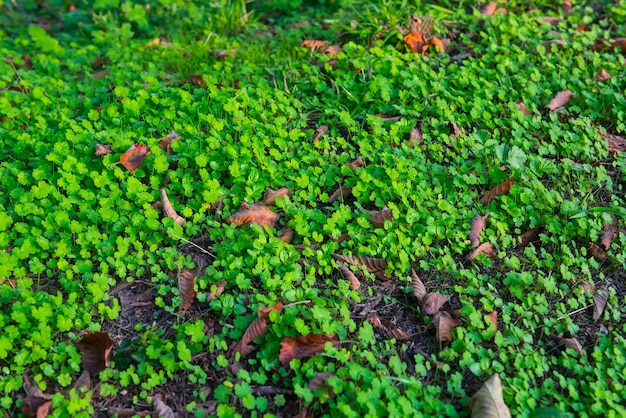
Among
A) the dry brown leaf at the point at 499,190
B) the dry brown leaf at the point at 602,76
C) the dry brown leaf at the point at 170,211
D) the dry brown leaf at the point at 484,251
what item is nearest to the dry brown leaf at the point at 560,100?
the dry brown leaf at the point at 602,76

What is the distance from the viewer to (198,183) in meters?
3.59

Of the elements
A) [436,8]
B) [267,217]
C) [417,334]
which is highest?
[436,8]

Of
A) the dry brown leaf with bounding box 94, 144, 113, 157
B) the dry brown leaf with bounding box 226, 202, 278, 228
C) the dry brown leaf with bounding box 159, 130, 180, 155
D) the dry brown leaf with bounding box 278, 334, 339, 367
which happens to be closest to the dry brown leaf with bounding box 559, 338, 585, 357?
the dry brown leaf with bounding box 278, 334, 339, 367

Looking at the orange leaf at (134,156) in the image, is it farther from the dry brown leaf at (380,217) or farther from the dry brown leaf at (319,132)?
the dry brown leaf at (380,217)

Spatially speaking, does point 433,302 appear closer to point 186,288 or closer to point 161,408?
point 186,288

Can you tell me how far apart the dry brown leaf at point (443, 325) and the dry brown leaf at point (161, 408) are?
1.29 metres

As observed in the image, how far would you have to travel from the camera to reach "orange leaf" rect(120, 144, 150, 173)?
12.0ft

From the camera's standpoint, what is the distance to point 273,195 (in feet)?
11.7

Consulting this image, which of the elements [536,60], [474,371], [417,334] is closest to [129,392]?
[417,334]

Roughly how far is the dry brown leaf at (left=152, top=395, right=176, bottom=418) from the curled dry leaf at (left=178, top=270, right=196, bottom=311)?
48 cm

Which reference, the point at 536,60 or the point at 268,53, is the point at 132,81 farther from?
the point at 536,60

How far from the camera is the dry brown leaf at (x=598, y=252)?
3.44m

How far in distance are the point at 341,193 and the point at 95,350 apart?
1.62 metres

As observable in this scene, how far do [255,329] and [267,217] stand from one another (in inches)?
29.3
